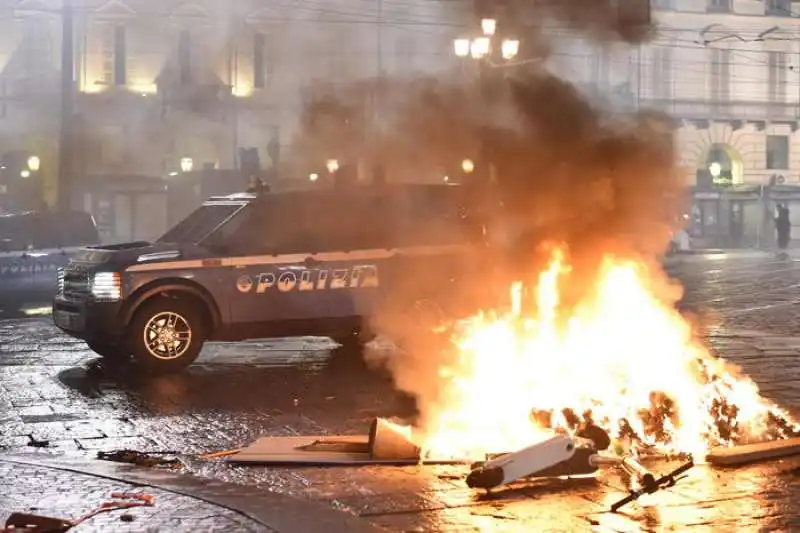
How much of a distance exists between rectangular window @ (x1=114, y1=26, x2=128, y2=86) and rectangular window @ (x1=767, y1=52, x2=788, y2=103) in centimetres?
2787

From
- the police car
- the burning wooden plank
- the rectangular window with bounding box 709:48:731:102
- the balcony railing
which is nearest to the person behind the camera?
the burning wooden plank

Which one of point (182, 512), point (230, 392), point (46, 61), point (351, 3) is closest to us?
point (182, 512)

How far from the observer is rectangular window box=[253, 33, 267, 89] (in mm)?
22953

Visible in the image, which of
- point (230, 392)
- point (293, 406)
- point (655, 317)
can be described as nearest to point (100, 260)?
point (230, 392)

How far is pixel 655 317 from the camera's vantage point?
8.16 metres

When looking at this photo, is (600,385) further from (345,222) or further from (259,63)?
(259,63)

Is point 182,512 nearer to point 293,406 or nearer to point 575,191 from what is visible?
point 293,406

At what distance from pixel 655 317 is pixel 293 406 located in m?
2.96

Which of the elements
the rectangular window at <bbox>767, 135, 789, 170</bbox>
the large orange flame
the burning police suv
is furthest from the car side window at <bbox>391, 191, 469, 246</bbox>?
the rectangular window at <bbox>767, 135, 789, 170</bbox>

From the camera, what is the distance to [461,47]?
41.1 ft

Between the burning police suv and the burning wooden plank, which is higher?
the burning police suv

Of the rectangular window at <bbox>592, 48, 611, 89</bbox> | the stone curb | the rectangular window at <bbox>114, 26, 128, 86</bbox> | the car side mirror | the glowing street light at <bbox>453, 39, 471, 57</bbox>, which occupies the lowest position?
the stone curb

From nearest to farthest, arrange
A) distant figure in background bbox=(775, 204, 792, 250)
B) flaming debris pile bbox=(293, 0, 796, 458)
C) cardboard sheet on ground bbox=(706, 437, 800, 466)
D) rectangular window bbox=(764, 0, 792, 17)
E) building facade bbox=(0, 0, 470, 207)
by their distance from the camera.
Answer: cardboard sheet on ground bbox=(706, 437, 800, 466), flaming debris pile bbox=(293, 0, 796, 458), building facade bbox=(0, 0, 470, 207), distant figure in background bbox=(775, 204, 792, 250), rectangular window bbox=(764, 0, 792, 17)

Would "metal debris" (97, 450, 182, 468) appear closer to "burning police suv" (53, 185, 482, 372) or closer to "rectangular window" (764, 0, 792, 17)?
"burning police suv" (53, 185, 482, 372)
